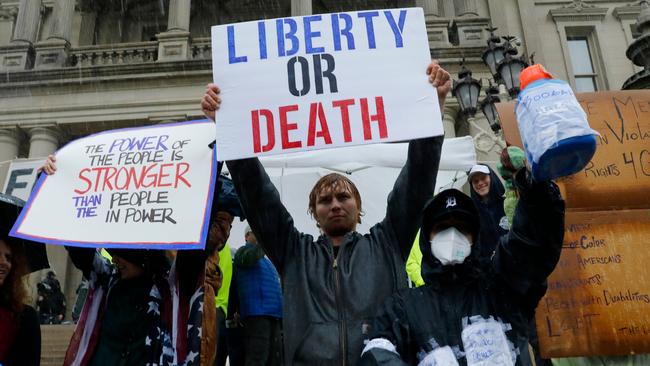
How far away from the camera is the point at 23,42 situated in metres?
17.2

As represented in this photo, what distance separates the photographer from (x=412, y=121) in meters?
2.83

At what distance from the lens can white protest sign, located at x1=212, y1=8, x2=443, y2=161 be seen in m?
2.88

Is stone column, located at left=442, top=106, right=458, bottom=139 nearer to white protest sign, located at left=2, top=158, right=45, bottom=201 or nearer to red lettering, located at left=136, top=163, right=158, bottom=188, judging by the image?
white protest sign, located at left=2, top=158, right=45, bottom=201

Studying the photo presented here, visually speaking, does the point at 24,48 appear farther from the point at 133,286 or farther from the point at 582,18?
the point at 582,18

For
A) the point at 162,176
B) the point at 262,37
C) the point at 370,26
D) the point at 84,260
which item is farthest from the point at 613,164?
the point at 84,260

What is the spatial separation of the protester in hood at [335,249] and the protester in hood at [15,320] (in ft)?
4.55

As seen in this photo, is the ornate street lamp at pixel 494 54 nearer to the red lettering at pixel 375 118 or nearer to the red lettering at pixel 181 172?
the red lettering at pixel 375 118

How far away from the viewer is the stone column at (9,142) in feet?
51.4

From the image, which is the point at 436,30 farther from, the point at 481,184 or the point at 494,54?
the point at 481,184

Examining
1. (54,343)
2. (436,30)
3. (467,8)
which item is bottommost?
(54,343)

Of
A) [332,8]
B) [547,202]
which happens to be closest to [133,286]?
[547,202]

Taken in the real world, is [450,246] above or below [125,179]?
below

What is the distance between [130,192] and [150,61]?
1420cm

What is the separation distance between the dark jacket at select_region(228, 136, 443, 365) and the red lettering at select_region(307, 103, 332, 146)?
1.03 ft
